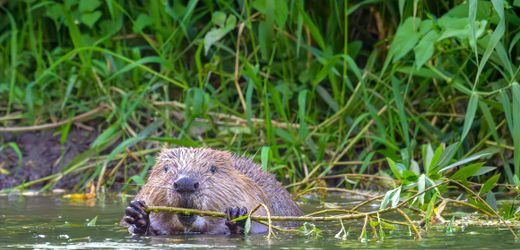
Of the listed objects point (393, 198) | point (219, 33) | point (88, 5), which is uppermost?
point (88, 5)

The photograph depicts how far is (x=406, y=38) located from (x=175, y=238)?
2219mm

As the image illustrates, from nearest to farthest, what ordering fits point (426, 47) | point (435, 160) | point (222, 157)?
point (435, 160) < point (222, 157) < point (426, 47)

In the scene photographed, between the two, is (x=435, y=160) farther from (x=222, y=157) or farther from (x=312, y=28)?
(x=312, y=28)

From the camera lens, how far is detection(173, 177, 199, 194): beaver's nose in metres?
4.89

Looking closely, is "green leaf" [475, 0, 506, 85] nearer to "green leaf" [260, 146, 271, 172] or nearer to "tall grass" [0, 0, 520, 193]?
Result: "tall grass" [0, 0, 520, 193]

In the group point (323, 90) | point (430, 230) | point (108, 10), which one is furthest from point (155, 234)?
point (108, 10)

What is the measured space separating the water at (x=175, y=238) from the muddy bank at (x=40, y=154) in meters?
1.63

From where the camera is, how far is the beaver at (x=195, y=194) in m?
4.93

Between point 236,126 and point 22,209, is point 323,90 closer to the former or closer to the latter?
point 236,126

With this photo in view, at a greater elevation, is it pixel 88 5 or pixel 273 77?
pixel 88 5

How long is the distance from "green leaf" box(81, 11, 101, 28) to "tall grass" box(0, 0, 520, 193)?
1cm

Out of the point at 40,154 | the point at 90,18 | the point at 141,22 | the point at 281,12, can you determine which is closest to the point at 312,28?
the point at 281,12

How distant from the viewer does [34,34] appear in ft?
27.7

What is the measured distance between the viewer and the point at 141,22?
7855mm
